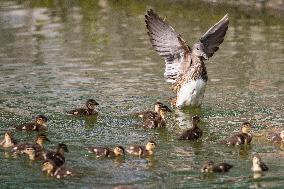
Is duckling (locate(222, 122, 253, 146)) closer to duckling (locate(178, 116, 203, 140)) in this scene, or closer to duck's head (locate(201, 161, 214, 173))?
duckling (locate(178, 116, 203, 140))

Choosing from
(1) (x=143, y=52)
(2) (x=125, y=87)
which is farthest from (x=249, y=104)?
(1) (x=143, y=52)

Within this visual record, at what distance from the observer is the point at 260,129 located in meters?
12.4

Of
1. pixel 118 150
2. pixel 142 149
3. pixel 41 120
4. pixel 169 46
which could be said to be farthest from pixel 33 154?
pixel 169 46

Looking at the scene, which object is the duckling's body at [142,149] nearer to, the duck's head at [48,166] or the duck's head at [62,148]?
the duck's head at [62,148]

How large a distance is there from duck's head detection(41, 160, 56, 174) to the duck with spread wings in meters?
3.85

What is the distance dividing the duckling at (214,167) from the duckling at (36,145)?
2.00 m

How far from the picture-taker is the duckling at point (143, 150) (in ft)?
35.9

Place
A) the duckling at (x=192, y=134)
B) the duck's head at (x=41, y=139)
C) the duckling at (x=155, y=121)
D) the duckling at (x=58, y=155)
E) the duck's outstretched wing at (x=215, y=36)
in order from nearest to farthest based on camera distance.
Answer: the duckling at (x=58, y=155)
the duck's head at (x=41, y=139)
the duckling at (x=192, y=134)
the duckling at (x=155, y=121)
the duck's outstretched wing at (x=215, y=36)

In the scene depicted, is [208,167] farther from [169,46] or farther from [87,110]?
[169,46]

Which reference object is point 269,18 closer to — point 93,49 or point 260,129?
point 93,49

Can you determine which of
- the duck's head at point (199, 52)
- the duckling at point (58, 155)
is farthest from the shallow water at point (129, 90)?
the duck's head at point (199, 52)

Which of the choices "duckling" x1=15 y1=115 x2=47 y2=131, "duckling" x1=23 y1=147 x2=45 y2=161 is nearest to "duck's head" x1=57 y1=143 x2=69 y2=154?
"duckling" x1=23 y1=147 x2=45 y2=161

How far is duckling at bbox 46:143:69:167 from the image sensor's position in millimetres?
10345

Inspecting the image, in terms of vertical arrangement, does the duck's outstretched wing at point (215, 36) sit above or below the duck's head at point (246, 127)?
above
